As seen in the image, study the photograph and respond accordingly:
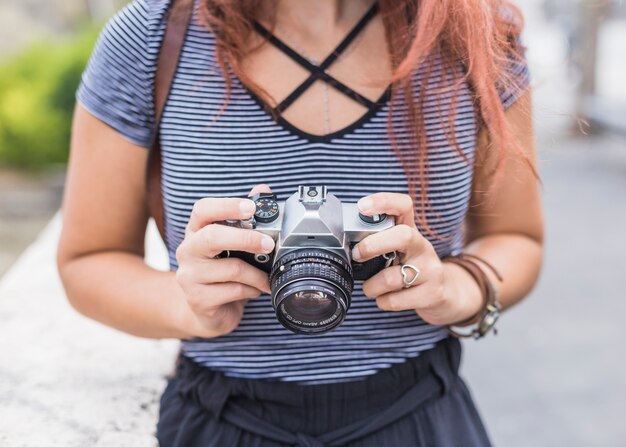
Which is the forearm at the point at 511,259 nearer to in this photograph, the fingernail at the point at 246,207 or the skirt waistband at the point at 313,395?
the skirt waistband at the point at 313,395

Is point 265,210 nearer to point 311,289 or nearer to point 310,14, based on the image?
point 311,289

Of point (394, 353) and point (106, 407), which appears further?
point (106, 407)

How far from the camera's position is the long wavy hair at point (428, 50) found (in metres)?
1.11

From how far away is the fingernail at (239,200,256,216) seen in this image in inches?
37.4

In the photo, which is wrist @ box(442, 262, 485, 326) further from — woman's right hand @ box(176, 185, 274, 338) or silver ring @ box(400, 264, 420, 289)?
woman's right hand @ box(176, 185, 274, 338)

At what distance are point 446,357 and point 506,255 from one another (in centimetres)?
22

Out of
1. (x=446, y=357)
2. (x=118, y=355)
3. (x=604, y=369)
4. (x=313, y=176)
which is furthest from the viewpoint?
(x=604, y=369)

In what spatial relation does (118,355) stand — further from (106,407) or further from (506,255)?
(506,255)

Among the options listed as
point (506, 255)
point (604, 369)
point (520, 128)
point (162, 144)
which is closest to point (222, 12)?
point (162, 144)

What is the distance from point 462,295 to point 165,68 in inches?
22.5

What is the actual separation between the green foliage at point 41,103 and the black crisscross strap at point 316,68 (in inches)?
208

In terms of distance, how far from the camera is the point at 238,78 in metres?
1.14

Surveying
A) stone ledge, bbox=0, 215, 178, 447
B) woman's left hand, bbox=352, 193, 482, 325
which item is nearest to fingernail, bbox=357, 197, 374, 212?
woman's left hand, bbox=352, 193, 482, 325

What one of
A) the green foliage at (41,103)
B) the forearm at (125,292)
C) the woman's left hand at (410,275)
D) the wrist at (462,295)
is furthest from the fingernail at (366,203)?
the green foliage at (41,103)
